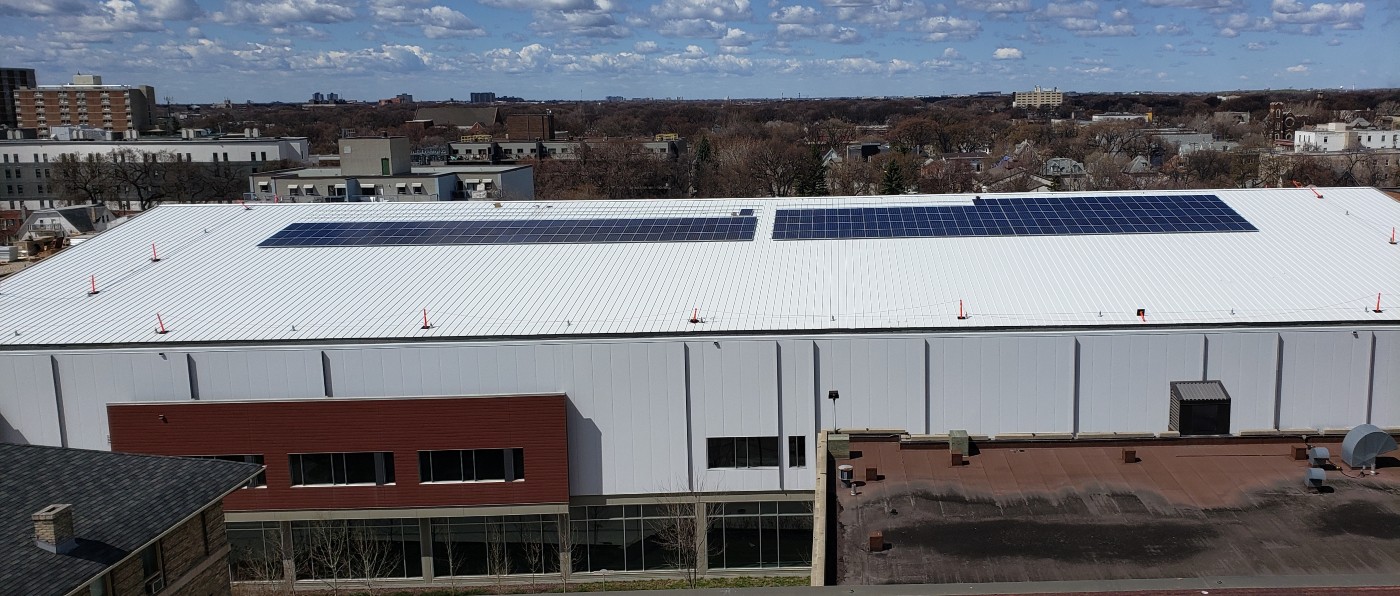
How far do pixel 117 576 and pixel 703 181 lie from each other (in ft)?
374

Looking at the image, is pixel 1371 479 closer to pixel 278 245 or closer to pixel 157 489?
pixel 157 489

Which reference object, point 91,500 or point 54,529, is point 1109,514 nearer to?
point 54,529

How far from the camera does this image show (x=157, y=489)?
21609 millimetres

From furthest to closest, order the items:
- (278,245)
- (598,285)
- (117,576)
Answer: (278,245) → (598,285) → (117,576)

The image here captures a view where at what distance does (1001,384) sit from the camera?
29.8 m

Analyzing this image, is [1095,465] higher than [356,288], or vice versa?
[356,288]

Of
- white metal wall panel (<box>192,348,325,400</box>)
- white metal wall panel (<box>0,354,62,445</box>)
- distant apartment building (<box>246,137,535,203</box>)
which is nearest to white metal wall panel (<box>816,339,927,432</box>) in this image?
white metal wall panel (<box>192,348,325,400</box>)

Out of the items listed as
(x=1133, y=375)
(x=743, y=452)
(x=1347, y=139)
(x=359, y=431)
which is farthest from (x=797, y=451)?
(x=1347, y=139)

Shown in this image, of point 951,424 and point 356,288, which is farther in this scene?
point 356,288

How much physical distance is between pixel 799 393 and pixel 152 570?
1624cm

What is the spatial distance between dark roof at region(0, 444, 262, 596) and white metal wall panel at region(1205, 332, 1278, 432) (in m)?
24.7

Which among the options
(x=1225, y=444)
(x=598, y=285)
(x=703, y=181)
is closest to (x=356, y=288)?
(x=598, y=285)

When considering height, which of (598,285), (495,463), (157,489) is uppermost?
(598,285)

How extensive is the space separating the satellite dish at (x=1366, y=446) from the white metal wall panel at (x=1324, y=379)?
6746 millimetres
